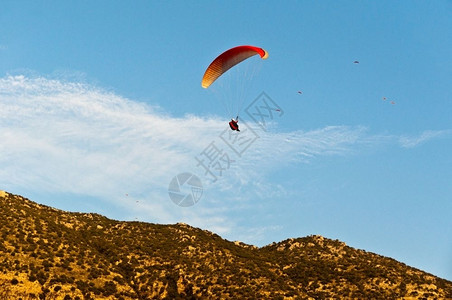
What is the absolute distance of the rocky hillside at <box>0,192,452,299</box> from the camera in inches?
1815

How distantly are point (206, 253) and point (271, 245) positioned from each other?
18086 millimetres

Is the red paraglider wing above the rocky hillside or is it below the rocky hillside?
above

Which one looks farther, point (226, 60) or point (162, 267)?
point (226, 60)

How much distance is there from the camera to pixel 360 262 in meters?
60.9

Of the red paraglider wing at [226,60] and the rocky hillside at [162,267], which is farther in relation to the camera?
the red paraglider wing at [226,60]

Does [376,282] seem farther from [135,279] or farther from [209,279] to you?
[135,279]

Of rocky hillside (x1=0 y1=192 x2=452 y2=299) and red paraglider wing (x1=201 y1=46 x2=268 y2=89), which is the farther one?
red paraglider wing (x1=201 y1=46 x2=268 y2=89)

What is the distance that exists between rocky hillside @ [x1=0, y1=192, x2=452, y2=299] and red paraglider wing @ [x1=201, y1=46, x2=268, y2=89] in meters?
23.0

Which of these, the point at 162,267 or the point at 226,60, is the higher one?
the point at 226,60

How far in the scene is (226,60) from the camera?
5734 cm

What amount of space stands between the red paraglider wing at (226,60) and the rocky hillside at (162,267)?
23031mm

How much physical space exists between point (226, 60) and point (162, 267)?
27.3m

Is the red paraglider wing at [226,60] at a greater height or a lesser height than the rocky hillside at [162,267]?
greater

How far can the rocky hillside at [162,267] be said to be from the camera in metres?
46.1
